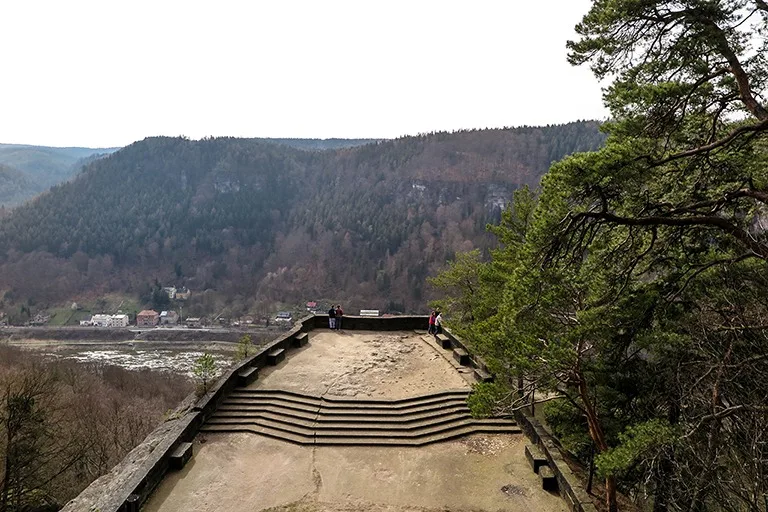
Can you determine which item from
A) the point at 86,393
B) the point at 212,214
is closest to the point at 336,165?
the point at 212,214

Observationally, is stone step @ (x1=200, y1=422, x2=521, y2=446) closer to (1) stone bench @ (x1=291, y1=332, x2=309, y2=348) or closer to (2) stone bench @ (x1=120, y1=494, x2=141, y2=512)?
(2) stone bench @ (x1=120, y1=494, x2=141, y2=512)

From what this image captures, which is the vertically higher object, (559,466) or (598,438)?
(598,438)

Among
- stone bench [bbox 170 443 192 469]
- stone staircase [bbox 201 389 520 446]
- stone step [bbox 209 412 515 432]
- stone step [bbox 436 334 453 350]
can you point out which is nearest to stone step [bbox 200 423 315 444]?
stone staircase [bbox 201 389 520 446]

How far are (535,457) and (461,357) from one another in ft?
19.5

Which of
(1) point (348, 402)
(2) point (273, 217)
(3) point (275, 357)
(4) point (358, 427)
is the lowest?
(2) point (273, 217)

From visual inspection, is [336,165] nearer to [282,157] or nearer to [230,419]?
[282,157]

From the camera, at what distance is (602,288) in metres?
9.59

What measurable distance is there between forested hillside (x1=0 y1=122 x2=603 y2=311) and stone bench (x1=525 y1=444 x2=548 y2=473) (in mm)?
87917

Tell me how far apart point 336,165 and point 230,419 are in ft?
526

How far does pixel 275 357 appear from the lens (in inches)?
656

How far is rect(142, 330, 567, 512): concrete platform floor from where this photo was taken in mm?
9820

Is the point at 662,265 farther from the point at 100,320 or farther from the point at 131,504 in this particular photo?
the point at 100,320

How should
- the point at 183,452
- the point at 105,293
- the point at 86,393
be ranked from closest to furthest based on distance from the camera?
the point at 183,452
the point at 86,393
the point at 105,293

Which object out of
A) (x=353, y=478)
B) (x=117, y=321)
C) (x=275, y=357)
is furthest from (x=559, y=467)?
(x=117, y=321)
